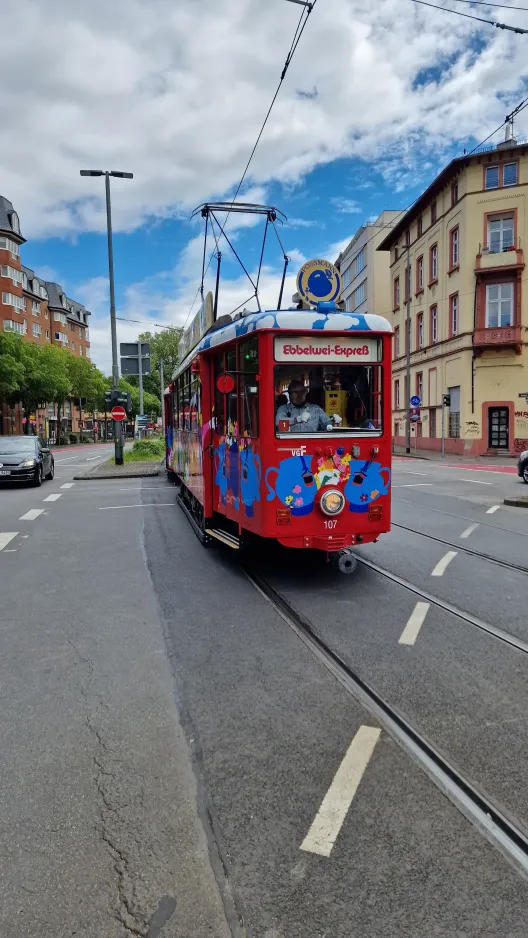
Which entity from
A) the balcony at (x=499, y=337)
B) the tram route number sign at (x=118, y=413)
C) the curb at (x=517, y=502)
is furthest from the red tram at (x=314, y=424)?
the balcony at (x=499, y=337)

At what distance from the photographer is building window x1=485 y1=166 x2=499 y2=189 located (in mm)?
30984

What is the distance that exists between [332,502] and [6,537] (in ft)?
19.5

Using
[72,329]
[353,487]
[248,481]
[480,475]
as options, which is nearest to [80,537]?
[248,481]

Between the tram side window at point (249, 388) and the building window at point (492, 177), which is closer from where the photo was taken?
the tram side window at point (249, 388)

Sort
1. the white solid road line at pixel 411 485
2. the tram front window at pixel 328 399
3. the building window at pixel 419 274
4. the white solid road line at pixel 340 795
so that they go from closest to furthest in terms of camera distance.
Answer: the white solid road line at pixel 340 795
the tram front window at pixel 328 399
the white solid road line at pixel 411 485
the building window at pixel 419 274

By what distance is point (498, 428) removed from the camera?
31953mm

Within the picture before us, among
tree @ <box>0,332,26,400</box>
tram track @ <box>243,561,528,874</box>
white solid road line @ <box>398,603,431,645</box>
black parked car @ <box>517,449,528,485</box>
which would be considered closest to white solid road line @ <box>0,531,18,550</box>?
tram track @ <box>243,561,528,874</box>

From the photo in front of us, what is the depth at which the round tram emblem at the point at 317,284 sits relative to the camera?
7059 millimetres

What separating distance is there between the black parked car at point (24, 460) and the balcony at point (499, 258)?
22696mm

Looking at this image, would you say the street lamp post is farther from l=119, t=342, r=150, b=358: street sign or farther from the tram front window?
the tram front window

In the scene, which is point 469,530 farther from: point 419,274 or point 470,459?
point 419,274

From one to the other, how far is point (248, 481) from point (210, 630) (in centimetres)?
207

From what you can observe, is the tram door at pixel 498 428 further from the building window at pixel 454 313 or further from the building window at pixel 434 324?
the building window at pixel 434 324

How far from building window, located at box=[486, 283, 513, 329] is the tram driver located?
90.0 feet
